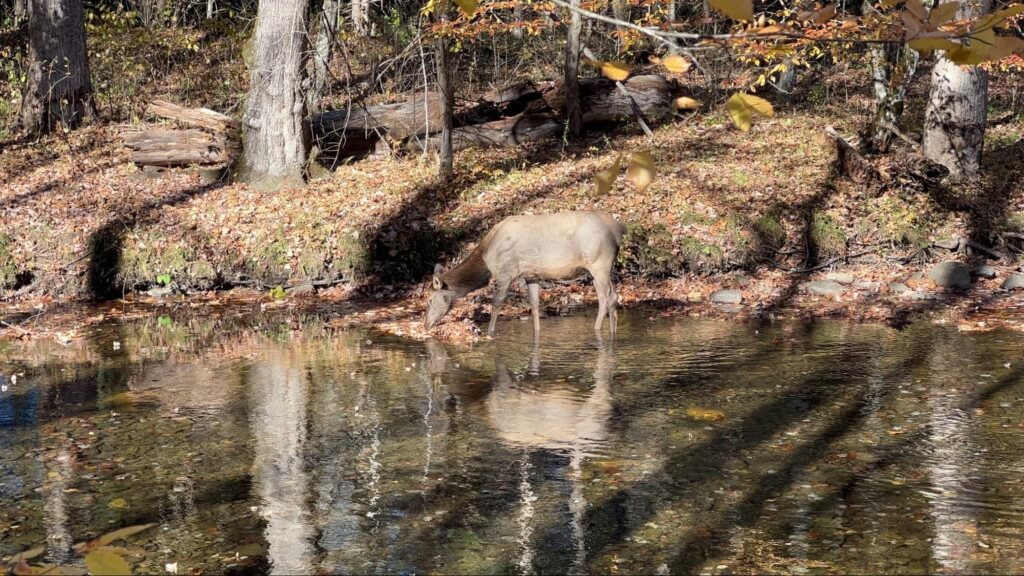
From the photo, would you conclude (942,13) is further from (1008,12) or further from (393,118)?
(393,118)

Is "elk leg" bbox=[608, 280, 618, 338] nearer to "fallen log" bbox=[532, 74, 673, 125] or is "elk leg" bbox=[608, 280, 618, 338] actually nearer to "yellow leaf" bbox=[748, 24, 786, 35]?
"fallen log" bbox=[532, 74, 673, 125]

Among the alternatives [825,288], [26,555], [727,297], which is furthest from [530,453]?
[825,288]

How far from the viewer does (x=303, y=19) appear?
1838 centimetres

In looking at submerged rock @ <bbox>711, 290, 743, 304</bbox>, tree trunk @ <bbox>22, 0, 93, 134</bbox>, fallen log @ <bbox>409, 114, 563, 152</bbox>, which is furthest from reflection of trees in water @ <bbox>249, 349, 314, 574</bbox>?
tree trunk @ <bbox>22, 0, 93, 134</bbox>

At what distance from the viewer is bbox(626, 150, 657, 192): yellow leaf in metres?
2.37

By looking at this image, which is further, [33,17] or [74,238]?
[33,17]

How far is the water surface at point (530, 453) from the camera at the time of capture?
20.6 feet

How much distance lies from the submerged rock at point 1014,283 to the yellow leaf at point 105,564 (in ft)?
49.8

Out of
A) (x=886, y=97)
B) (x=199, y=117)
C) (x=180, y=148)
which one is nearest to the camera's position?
(x=886, y=97)

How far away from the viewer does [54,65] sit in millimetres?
22156

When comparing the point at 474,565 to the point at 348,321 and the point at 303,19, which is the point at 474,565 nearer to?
the point at 348,321

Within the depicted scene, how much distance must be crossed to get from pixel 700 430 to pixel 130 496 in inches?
180

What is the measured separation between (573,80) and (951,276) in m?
8.87

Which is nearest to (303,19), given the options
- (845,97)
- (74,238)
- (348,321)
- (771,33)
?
(74,238)
